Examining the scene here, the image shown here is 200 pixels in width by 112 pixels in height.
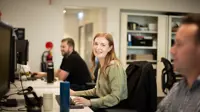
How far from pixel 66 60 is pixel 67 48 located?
0.39 meters

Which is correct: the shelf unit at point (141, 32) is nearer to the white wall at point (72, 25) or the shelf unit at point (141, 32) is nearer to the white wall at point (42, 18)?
the white wall at point (42, 18)

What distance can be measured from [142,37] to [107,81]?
162 inches

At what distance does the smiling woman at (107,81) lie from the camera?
2.10 metres

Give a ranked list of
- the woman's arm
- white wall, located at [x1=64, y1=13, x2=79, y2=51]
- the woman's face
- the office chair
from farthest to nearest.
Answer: white wall, located at [x1=64, y1=13, x2=79, y2=51] → the office chair → the woman's face → the woman's arm

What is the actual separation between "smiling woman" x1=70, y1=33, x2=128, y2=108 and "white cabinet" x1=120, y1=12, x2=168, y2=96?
3.61m

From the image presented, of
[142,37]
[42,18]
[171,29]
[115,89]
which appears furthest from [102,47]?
[171,29]

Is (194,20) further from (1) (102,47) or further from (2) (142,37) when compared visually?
(2) (142,37)

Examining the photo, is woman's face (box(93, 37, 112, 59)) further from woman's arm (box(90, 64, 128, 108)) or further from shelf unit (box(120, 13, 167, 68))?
shelf unit (box(120, 13, 167, 68))

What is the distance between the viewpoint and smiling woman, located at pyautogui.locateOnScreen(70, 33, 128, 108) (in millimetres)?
2104

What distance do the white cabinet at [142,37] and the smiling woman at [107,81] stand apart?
3.61 metres

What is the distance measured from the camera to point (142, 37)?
20.5ft

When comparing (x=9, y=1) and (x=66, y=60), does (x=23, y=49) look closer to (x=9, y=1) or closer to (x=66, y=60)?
(x=66, y=60)

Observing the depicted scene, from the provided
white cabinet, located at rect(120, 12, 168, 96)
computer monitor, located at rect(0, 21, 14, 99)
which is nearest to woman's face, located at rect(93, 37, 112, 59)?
computer monitor, located at rect(0, 21, 14, 99)

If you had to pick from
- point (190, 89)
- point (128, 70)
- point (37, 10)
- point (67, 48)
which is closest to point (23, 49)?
point (67, 48)
